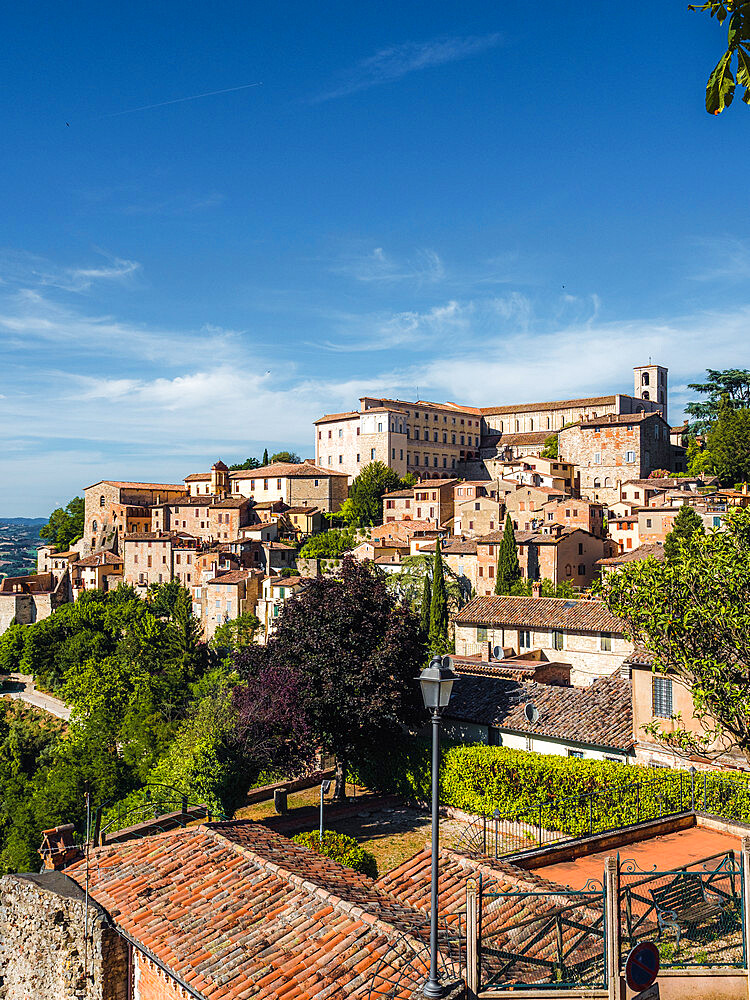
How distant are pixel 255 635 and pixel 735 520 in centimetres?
5070

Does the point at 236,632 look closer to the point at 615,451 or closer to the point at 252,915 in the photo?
the point at 615,451

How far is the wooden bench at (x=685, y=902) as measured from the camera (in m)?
8.69

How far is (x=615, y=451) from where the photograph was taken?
3078 inches

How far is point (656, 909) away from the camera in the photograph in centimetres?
852

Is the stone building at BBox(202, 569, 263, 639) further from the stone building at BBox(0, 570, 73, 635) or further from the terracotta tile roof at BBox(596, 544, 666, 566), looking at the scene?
the terracotta tile roof at BBox(596, 544, 666, 566)

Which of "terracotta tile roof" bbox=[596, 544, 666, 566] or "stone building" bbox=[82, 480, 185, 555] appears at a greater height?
"stone building" bbox=[82, 480, 185, 555]

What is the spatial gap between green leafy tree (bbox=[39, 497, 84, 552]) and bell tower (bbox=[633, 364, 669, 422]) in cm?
7213

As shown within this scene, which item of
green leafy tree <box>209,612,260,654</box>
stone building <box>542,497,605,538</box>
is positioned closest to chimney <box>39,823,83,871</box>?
green leafy tree <box>209,612,260,654</box>

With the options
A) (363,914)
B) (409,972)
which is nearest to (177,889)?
(363,914)

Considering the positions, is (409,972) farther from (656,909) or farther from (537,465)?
(537,465)

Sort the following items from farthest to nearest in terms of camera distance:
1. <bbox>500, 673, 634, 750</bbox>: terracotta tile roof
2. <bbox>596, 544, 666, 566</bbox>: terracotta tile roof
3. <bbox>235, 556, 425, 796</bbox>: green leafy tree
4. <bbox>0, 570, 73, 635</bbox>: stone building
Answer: <bbox>0, 570, 73, 635</bbox>: stone building → <bbox>596, 544, 666, 566</bbox>: terracotta tile roof → <bbox>235, 556, 425, 796</bbox>: green leafy tree → <bbox>500, 673, 634, 750</bbox>: terracotta tile roof

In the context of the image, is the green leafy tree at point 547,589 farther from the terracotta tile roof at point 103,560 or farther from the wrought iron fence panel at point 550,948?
the wrought iron fence panel at point 550,948

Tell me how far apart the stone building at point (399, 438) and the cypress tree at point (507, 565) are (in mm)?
34947

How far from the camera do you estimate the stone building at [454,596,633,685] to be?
3738 centimetres
